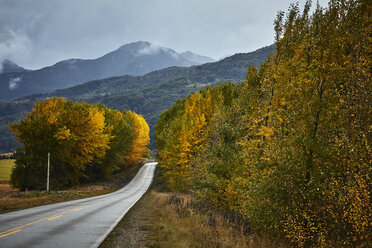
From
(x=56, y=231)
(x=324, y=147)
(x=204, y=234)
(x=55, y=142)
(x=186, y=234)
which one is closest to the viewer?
(x=324, y=147)

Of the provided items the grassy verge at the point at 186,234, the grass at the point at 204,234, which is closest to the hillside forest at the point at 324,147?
the grass at the point at 204,234

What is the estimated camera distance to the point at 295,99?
33.3ft

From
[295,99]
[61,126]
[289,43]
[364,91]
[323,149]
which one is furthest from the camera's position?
[61,126]

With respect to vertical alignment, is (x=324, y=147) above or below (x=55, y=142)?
above

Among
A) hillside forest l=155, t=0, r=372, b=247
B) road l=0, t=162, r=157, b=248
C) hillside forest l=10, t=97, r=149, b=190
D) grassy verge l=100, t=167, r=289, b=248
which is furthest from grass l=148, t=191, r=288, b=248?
hillside forest l=10, t=97, r=149, b=190

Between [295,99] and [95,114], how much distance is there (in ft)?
A: 112

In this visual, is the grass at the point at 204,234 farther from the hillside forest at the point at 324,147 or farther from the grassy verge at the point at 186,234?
the hillside forest at the point at 324,147

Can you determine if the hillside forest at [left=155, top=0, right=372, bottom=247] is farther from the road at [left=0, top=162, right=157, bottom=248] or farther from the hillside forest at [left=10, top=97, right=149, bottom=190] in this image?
the hillside forest at [left=10, top=97, right=149, bottom=190]

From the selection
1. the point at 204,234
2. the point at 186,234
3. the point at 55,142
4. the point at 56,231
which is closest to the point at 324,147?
the point at 204,234

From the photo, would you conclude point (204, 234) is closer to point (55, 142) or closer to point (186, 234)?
point (186, 234)

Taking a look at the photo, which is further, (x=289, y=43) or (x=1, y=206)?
(x=1, y=206)

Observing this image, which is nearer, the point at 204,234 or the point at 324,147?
the point at 324,147

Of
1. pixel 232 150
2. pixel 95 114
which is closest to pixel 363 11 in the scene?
pixel 232 150

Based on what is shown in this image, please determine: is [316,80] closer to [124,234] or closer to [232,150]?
[232,150]
